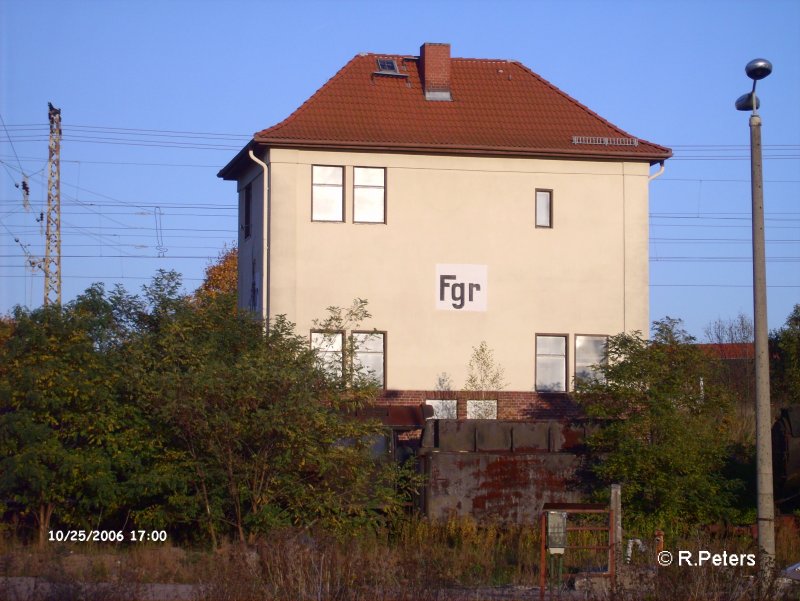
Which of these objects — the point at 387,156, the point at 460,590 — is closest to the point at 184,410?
the point at 460,590

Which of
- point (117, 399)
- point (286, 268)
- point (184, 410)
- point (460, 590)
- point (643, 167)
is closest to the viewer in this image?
point (460, 590)

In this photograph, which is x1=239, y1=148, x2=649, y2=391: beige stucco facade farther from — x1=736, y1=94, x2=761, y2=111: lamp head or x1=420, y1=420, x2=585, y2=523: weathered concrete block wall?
x1=736, y1=94, x2=761, y2=111: lamp head

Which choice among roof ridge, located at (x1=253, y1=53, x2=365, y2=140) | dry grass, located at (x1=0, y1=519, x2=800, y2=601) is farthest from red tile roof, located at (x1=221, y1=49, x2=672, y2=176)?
dry grass, located at (x1=0, y1=519, x2=800, y2=601)

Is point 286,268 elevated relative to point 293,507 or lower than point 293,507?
elevated

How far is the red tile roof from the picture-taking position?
2811 centimetres

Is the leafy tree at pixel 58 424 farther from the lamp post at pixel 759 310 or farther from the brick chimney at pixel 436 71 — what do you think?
the brick chimney at pixel 436 71

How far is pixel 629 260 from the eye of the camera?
96.2 feet

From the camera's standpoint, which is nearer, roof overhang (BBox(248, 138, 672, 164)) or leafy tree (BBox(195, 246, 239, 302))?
roof overhang (BBox(248, 138, 672, 164))

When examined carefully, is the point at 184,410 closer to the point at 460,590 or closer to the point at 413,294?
the point at 460,590

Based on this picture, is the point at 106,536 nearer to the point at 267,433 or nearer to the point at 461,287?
the point at 267,433

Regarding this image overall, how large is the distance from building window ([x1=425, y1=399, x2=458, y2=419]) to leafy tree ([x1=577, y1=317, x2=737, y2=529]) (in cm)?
717

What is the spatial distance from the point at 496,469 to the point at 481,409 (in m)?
8.15

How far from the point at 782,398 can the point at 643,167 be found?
7725 millimetres

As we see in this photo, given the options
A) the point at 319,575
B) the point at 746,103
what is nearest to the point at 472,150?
the point at 746,103
